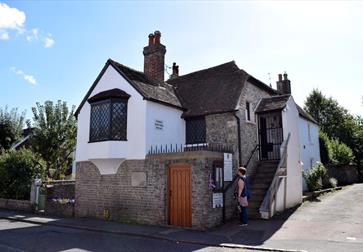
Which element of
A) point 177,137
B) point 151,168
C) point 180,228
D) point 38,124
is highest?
point 38,124

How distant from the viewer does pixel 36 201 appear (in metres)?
16.1

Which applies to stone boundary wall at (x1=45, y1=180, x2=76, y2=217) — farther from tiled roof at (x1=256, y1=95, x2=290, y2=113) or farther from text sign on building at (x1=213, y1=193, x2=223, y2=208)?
tiled roof at (x1=256, y1=95, x2=290, y2=113)

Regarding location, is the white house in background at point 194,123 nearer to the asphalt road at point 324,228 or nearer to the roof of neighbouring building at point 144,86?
the roof of neighbouring building at point 144,86

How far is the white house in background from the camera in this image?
1282 cm

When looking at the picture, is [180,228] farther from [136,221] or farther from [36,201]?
[36,201]

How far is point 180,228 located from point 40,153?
13.9m

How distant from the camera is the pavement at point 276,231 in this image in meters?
8.15

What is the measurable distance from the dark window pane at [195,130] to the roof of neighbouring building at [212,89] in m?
0.47

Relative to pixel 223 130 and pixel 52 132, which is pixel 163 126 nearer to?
pixel 223 130

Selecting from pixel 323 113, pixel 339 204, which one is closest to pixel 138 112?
pixel 339 204

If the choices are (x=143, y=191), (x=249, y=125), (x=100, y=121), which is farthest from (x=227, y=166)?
(x=100, y=121)

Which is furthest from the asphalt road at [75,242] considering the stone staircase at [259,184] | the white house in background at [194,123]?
the stone staircase at [259,184]

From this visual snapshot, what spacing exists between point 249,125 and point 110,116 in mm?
6672

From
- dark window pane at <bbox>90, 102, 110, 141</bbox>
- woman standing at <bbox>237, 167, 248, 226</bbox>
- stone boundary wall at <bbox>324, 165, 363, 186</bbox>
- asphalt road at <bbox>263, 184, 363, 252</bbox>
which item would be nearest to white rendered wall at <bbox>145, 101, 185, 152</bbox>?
dark window pane at <bbox>90, 102, 110, 141</bbox>
